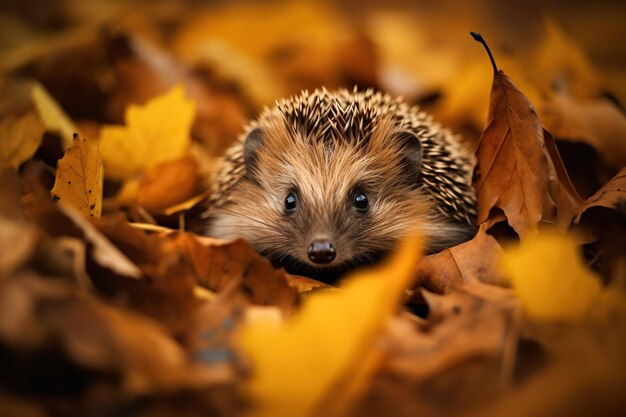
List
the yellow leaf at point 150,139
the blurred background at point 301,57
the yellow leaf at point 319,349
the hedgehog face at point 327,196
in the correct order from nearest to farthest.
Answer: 1. the yellow leaf at point 319,349
2. the hedgehog face at point 327,196
3. the yellow leaf at point 150,139
4. the blurred background at point 301,57

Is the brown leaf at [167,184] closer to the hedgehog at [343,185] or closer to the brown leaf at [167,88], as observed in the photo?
the hedgehog at [343,185]

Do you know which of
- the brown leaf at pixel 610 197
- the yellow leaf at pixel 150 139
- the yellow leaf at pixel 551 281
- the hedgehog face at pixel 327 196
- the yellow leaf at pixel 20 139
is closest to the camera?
the yellow leaf at pixel 551 281

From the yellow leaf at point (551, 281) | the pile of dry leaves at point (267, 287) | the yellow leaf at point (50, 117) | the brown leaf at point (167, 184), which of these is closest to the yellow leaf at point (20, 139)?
the pile of dry leaves at point (267, 287)

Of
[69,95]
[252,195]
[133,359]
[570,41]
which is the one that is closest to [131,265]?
[133,359]

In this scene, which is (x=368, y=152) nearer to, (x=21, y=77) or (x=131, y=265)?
(x=131, y=265)

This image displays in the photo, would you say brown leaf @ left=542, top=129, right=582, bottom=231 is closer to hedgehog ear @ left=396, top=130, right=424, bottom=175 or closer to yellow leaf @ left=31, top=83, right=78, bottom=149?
hedgehog ear @ left=396, top=130, right=424, bottom=175

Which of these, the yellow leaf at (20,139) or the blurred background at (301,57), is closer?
the yellow leaf at (20,139)

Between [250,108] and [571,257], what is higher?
[250,108]
